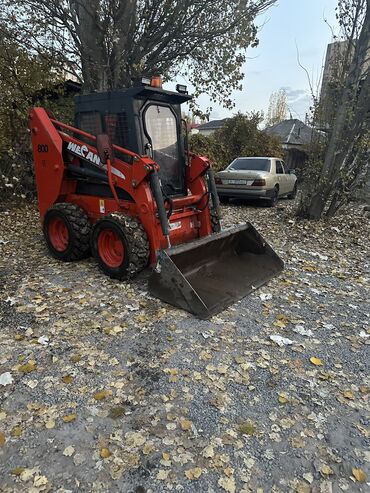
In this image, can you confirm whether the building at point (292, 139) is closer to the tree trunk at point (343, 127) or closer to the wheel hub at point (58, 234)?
the tree trunk at point (343, 127)

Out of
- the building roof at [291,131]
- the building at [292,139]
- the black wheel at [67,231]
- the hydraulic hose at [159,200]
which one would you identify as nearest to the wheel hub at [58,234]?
the black wheel at [67,231]

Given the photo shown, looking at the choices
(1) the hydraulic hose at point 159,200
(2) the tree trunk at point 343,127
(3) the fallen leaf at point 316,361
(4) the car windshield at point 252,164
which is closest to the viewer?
(3) the fallen leaf at point 316,361

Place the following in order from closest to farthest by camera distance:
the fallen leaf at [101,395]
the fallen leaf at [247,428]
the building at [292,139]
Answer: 1. the fallen leaf at [247,428]
2. the fallen leaf at [101,395]
3. the building at [292,139]

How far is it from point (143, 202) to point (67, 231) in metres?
1.56

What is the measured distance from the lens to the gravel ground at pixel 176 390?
94.0 inches

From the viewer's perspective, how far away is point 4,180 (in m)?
9.16

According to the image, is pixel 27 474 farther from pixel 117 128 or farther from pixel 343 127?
pixel 343 127

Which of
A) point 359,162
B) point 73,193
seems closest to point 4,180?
point 73,193

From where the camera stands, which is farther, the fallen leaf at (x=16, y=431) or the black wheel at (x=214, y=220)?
the black wheel at (x=214, y=220)

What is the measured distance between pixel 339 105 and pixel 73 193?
663cm

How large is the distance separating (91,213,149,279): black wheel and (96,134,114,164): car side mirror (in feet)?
2.59

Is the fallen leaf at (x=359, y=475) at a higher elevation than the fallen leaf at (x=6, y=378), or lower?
lower

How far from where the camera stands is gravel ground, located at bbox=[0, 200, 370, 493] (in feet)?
7.83

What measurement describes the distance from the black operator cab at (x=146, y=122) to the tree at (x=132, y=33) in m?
5.09
